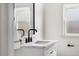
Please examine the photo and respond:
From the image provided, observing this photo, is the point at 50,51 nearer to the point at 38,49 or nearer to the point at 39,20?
the point at 38,49

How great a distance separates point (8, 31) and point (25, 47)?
254 mm

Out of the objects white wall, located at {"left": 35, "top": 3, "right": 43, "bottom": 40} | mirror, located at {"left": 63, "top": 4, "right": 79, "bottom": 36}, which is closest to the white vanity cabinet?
white wall, located at {"left": 35, "top": 3, "right": 43, "bottom": 40}

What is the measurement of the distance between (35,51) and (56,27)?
342mm

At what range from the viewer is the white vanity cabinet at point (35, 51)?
1.48 meters

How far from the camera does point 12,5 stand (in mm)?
1525

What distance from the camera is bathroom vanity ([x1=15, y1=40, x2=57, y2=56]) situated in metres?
1.48

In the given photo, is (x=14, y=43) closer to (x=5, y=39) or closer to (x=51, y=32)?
(x=5, y=39)

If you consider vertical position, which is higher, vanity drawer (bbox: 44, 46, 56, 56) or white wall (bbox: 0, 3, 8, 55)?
white wall (bbox: 0, 3, 8, 55)

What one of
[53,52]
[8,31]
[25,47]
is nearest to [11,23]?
[8,31]

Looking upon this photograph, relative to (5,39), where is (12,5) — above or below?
above

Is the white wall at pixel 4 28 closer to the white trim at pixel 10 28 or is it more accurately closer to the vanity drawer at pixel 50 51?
the white trim at pixel 10 28

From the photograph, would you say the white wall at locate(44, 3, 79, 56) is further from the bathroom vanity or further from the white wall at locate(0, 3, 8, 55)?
the white wall at locate(0, 3, 8, 55)

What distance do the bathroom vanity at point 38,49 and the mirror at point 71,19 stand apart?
0.20 meters

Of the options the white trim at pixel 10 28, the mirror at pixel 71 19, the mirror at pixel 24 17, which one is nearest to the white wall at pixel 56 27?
the mirror at pixel 71 19
